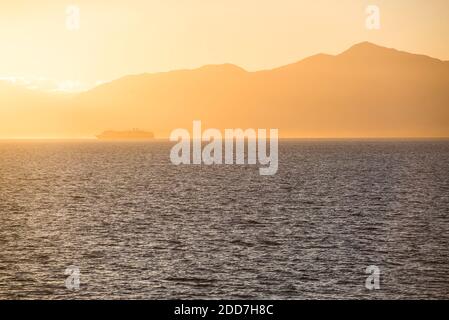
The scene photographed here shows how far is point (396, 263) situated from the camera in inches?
2057

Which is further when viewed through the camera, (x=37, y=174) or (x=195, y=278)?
(x=37, y=174)

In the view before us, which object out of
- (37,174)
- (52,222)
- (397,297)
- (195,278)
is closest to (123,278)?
(195,278)

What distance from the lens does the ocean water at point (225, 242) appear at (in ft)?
149

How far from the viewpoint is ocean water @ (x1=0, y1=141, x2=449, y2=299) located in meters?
45.4

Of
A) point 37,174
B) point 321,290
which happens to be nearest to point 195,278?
point 321,290

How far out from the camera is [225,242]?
6053cm

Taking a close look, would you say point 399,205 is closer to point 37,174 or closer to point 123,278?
point 123,278
